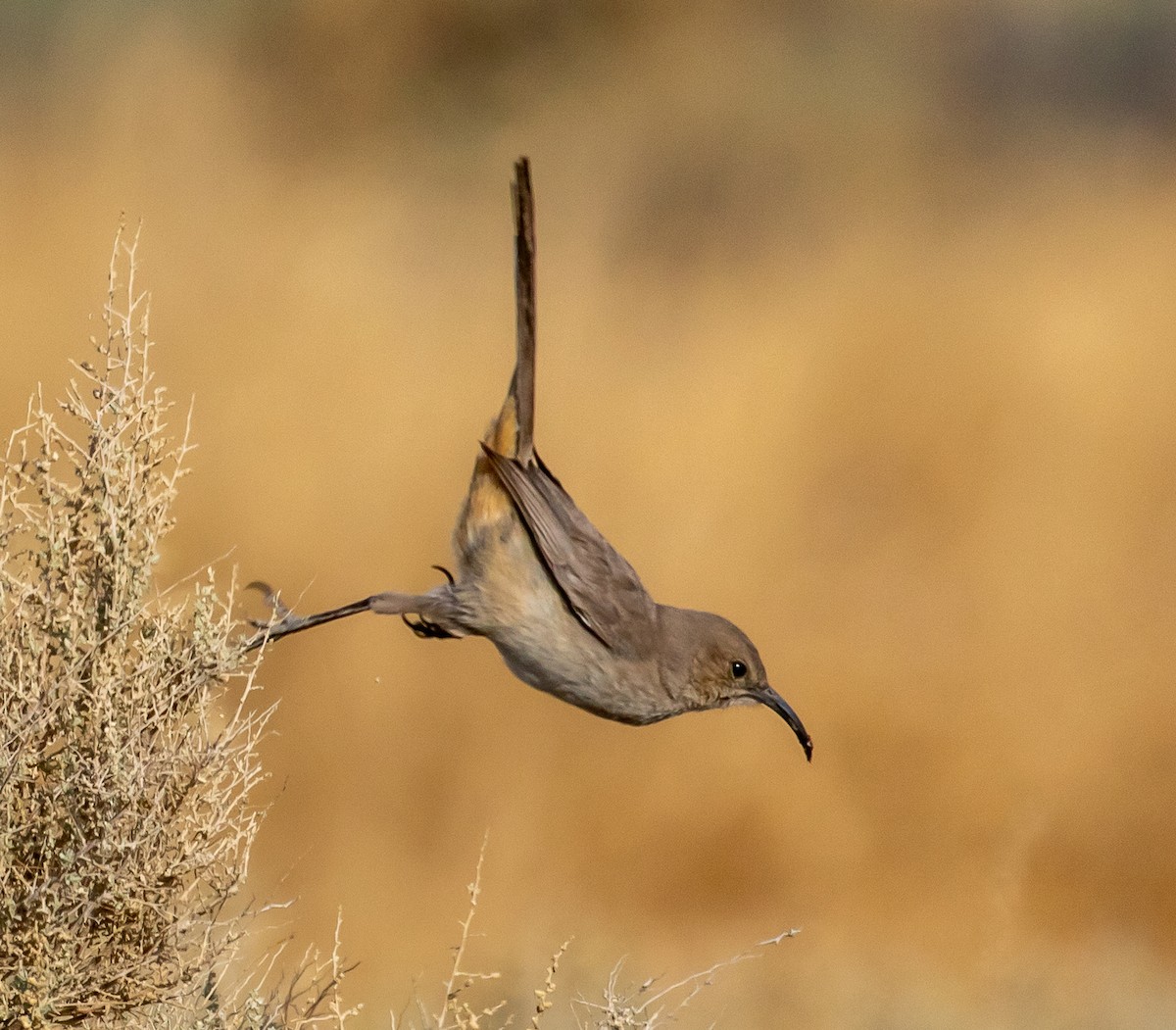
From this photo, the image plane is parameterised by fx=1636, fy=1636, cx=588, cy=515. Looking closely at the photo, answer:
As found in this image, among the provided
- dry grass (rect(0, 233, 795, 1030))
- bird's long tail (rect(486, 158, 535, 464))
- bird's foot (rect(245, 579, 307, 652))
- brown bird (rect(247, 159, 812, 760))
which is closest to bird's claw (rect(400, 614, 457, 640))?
brown bird (rect(247, 159, 812, 760))

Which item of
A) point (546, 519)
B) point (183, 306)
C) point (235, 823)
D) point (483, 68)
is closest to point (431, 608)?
point (546, 519)

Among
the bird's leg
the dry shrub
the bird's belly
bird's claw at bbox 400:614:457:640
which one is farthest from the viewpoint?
bird's claw at bbox 400:614:457:640

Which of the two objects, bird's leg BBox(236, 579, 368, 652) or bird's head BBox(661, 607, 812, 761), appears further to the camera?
bird's head BBox(661, 607, 812, 761)

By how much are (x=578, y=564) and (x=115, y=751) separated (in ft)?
4.38

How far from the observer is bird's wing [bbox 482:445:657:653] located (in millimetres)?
3793

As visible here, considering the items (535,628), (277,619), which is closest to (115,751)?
(277,619)

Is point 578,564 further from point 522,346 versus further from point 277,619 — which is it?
point 277,619

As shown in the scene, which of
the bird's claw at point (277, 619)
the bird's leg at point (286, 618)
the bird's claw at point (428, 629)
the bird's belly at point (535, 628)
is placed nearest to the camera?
the bird's claw at point (277, 619)

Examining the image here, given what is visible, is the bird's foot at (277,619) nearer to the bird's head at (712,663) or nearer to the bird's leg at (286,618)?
the bird's leg at (286,618)

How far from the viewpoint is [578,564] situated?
153 inches

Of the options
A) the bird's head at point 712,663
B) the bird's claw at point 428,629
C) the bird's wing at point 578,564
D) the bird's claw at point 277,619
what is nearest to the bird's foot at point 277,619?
the bird's claw at point 277,619

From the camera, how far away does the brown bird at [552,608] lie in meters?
3.73

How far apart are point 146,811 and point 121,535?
20.3 inches

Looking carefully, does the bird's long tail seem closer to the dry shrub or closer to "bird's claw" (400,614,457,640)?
"bird's claw" (400,614,457,640)
